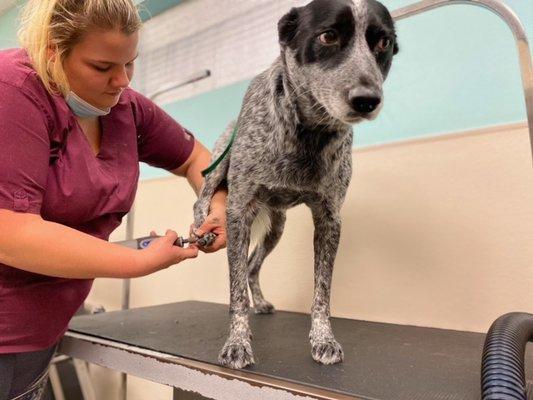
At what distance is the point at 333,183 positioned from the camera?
1.07 m

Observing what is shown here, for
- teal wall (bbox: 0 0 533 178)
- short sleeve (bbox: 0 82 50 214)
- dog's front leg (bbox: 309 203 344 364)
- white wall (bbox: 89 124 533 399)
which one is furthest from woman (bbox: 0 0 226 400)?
teal wall (bbox: 0 0 533 178)

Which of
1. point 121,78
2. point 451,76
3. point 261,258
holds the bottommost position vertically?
point 261,258

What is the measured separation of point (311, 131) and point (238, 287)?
0.41m

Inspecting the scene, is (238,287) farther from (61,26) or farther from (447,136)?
(447,136)

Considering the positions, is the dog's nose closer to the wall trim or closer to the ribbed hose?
the ribbed hose

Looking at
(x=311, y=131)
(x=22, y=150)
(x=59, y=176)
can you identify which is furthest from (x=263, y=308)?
(x=22, y=150)

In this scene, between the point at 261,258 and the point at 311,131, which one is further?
the point at 261,258

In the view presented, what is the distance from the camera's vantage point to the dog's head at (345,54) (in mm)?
852

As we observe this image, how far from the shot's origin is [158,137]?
4.19ft

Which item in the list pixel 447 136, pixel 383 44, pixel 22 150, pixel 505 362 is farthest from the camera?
pixel 447 136

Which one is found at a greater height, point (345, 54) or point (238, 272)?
point (345, 54)

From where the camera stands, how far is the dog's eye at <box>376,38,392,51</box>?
947mm

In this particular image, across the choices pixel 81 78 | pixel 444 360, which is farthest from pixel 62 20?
pixel 444 360

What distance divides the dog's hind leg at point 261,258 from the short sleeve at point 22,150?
846mm
